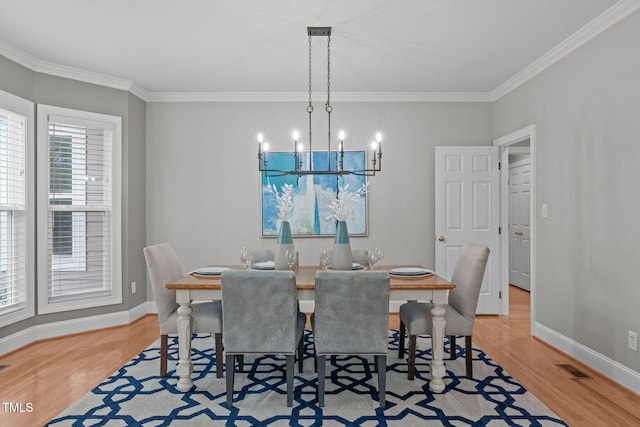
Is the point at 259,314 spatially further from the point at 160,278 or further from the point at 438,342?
the point at 438,342

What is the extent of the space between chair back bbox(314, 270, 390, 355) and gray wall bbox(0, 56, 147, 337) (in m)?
2.84

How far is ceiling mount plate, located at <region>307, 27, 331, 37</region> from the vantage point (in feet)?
10.0

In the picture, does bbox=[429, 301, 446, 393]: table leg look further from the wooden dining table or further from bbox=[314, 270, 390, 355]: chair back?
bbox=[314, 270, 390, 355]: chair back

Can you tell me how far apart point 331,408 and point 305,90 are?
3.38 metres

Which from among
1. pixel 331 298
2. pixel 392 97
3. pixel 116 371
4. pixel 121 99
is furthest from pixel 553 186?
pixel 121 99

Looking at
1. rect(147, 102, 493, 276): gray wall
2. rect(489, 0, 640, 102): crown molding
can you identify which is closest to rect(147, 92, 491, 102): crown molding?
rect(147, 102, 493, 276): gray wall

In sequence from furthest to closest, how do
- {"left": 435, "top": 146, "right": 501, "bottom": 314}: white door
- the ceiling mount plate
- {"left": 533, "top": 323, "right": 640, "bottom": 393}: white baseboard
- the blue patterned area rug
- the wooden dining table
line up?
{"left": 435, "top": 146, "right": 501, "bottom": 314}: white door < the ceiling mount plate < {"left": 533, "top": 323, "right": 640, "bottom": 393}: white baseboard < the wooden dining table < the blue patterned area rug

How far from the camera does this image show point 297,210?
468cm

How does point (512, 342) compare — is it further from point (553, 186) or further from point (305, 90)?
point (305, 90)

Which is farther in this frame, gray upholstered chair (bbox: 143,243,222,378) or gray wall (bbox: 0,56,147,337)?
gray wall (bbox: 0,56,147,337)

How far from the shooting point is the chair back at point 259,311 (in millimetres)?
2334

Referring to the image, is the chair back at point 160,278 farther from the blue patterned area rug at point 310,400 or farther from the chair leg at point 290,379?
the chair leg at point 290,379

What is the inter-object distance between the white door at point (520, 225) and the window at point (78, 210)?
18.8 feet

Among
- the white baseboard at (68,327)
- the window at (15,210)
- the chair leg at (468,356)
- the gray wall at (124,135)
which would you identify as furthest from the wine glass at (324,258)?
the window at (15,210)
